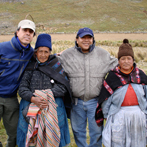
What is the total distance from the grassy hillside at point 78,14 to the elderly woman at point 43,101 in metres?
41.8

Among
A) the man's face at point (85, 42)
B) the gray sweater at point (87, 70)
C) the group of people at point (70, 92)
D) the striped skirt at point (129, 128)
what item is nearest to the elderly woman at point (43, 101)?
the group of people at point (70, 92)

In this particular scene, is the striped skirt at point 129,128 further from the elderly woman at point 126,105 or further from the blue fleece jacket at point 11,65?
the blue fleece jacket at point 11,65

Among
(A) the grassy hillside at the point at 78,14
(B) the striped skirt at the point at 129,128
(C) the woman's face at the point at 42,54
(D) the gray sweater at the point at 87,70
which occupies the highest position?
(A) the grassy hillside at the point at 78,14

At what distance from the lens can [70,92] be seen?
273 cm

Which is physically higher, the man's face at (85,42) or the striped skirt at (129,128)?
the man's face at (85,42)

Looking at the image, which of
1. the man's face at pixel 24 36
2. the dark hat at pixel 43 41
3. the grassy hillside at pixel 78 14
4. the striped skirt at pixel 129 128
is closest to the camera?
the striped skirt at pixel 129 128

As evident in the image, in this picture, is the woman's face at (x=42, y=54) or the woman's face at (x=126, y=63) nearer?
the woman's face at (x=126, y=63)

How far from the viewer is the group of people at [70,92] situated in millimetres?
2443

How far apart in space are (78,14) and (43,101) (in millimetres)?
59681

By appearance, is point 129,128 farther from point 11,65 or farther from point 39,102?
point 11,65

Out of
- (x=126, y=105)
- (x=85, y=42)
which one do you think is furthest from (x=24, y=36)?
(x=126, y=105)

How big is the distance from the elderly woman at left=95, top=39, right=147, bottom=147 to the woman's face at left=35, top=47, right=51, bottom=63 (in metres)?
0.98

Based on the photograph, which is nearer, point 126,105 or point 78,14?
point 126,105

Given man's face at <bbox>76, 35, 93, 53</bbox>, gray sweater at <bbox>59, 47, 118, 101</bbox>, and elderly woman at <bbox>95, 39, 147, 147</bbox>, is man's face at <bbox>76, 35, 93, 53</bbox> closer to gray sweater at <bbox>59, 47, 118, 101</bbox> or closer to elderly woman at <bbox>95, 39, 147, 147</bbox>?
gray sweater at <bbox>59, 47, 118, 101</bbox>
